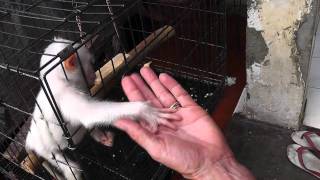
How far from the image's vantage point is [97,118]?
1138 mm

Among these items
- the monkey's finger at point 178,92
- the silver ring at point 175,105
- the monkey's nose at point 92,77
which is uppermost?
the monkey's nose at point 92,77

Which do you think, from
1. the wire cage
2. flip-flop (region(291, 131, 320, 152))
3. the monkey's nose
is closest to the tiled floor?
flip-flop (region(291, 131, 320, 152))

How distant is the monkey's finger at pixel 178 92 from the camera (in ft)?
3.78

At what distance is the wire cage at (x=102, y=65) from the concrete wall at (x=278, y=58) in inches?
8.3

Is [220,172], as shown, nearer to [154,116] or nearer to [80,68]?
[154,116]

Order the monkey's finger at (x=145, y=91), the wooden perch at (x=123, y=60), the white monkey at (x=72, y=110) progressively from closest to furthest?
1. the white monkey at (x=72, y=110)
2. the monkey's finger at (x=145, y=91)
3. the wooden perch at (x=123, y=60)

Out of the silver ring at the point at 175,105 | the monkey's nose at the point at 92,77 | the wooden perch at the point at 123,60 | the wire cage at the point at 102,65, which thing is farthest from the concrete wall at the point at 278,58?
the monkey's nose at the point at 92,77

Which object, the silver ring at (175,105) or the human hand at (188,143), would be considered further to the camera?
the silver ring at (175,105)

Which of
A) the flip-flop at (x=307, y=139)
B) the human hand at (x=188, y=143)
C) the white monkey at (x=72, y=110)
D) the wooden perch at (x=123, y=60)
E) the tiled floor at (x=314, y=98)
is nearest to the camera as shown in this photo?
the human hand at (x=188, y=143)

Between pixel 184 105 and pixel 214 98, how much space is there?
608mm

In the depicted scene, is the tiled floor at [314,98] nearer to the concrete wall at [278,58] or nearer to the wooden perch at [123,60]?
the concrete wall at [278,58]

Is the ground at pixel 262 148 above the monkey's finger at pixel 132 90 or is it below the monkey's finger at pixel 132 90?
below

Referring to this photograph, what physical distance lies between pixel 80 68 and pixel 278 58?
2.39 ft

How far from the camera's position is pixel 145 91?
1.24m
